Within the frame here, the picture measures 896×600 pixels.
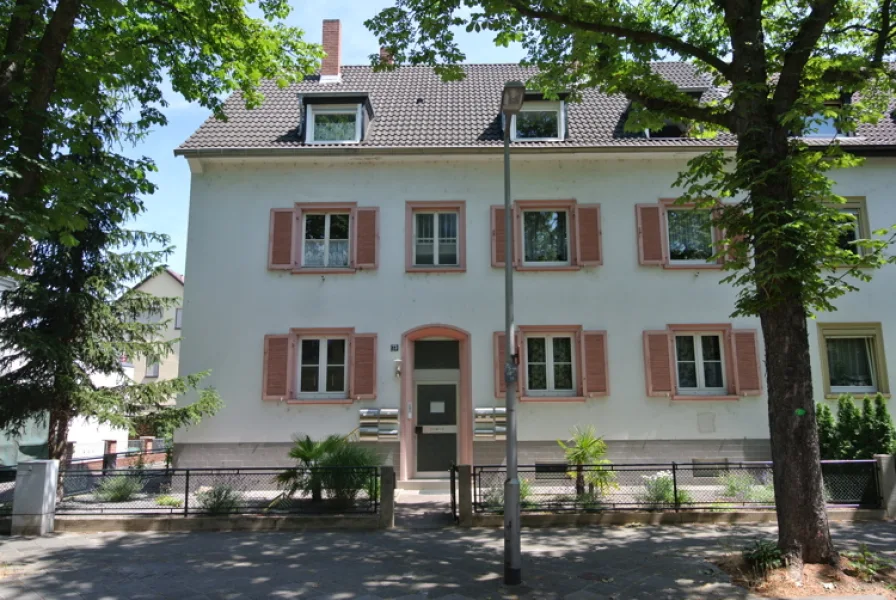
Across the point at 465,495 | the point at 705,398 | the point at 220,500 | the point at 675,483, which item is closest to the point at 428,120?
the point at 705,398

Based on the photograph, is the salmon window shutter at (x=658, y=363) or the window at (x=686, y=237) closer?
the salmon window shutter at (x=658, y=363)

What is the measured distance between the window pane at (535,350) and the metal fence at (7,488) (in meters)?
9.62

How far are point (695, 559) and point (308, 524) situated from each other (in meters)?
5.35

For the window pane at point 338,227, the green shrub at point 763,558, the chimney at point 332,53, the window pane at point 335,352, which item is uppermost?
the chimney at point 332,53

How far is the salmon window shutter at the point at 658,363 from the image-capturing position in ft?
43.2

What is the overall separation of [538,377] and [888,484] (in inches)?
255

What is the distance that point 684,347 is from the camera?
13.7 metres

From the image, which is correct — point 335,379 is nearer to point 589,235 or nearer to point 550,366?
point 550,366

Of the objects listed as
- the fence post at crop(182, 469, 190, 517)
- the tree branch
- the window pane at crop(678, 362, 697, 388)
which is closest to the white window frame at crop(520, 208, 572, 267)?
the window pane at crop(678, 362, 697, 388)

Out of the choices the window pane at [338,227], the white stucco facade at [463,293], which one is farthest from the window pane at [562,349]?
the window pane at [338,227]

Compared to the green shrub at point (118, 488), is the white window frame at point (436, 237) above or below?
above

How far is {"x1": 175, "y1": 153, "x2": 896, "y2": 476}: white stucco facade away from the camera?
13195 millimetres

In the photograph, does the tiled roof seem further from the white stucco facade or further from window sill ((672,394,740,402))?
window sill ((672,394,740,402))

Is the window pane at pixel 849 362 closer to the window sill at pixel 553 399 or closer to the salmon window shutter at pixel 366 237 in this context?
the window sill at pixel 553 399
